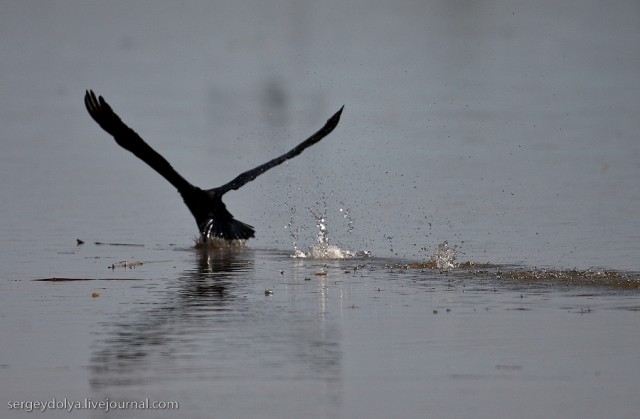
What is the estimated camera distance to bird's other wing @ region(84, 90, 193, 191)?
15.0m

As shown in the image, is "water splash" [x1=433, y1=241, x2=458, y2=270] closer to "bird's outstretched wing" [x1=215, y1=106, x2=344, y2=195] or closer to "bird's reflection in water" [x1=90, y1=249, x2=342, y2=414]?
"bird's reflection in water" [x1=90, y1=249, x2=342, y2=414]

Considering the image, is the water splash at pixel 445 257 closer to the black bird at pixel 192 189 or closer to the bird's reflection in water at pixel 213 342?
the bird's reflection in water at pixel 213 342

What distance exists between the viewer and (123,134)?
15352 millimetres

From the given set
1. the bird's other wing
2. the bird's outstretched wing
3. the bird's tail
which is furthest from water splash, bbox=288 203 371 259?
the bird's other wing

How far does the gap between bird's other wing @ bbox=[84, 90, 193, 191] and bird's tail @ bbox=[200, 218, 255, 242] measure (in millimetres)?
595

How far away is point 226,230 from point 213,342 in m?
6.38

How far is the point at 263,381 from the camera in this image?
25.9 feet

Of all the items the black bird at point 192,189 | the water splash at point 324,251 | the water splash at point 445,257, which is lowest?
the water splash at point 445,257

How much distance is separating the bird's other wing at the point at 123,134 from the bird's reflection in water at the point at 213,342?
3.38 m

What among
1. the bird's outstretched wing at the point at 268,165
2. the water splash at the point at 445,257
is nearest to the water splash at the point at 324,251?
the water splash at the point at 445,257

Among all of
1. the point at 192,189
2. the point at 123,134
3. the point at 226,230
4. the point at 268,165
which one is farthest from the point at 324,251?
the point at 123,134

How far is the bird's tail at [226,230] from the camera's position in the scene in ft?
50.0

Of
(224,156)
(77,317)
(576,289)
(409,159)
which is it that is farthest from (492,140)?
(77,317)

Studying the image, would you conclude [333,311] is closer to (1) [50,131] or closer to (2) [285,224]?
(2) [285,224]
